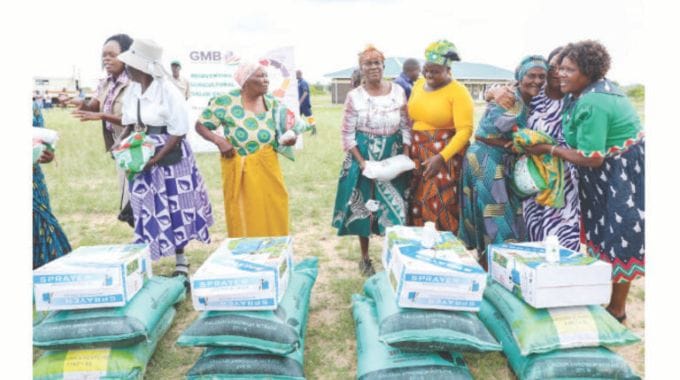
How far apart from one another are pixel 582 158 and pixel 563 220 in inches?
20.0

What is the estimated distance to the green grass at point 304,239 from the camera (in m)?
2.86

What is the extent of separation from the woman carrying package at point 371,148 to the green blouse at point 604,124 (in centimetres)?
124

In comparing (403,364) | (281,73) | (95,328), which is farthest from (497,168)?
(281,73)

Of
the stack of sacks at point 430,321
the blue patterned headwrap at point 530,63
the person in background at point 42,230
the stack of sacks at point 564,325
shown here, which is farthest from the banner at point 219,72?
the stack of sacks at point 564,325

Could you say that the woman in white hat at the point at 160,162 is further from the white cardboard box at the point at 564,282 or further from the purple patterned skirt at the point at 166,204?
the white cardboard box at the point at 564,282

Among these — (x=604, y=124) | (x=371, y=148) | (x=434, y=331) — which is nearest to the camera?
(x=434, y=331)

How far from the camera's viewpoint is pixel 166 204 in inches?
140

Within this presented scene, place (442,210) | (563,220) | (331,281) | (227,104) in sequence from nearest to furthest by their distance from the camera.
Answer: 1. (563,220)
2. (227,104)
3. (442,210)
4. (331,281)

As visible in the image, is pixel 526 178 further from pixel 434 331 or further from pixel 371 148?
pixel 434 331

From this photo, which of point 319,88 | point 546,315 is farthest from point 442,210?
point 319,88

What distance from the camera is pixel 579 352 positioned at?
2.47 metres

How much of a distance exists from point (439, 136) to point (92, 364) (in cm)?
255

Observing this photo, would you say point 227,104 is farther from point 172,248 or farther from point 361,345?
Result: point 361,345

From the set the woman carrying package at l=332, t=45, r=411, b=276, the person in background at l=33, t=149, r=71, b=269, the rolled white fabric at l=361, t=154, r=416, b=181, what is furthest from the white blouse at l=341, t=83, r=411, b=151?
the person in background at l=33, t=149, r=71, b=269
